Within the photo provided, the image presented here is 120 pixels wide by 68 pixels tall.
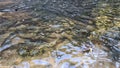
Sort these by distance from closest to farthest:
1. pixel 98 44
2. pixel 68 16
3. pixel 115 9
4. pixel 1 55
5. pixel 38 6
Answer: pixel 1 55
pixel 98 44
pixel 68 16
pixel 115 9
pixel 38 6

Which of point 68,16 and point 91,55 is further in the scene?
point 68,16

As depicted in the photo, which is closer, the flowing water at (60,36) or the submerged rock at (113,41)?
the flowing water at (60,36)

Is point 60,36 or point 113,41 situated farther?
point 60,36

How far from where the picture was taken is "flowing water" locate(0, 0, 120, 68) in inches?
166

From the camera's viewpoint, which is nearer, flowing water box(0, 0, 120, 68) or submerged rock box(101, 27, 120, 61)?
flowing water box(0, 0, 120, 68)

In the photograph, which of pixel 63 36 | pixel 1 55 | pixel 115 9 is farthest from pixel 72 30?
pixel 115 9

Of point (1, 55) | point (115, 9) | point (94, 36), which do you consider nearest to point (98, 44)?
point (94, 36)

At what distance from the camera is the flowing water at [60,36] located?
13.9ft

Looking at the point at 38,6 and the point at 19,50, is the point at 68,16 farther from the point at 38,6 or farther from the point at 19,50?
the point at 19,50

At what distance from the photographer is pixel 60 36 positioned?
205 inches

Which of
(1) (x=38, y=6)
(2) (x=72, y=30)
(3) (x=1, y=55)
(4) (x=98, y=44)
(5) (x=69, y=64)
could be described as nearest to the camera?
(5) (x=69, y=64)

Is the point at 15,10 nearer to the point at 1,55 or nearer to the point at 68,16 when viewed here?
the point at 68,16

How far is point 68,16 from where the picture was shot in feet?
22.3

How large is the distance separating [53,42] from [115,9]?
337 centimetres
